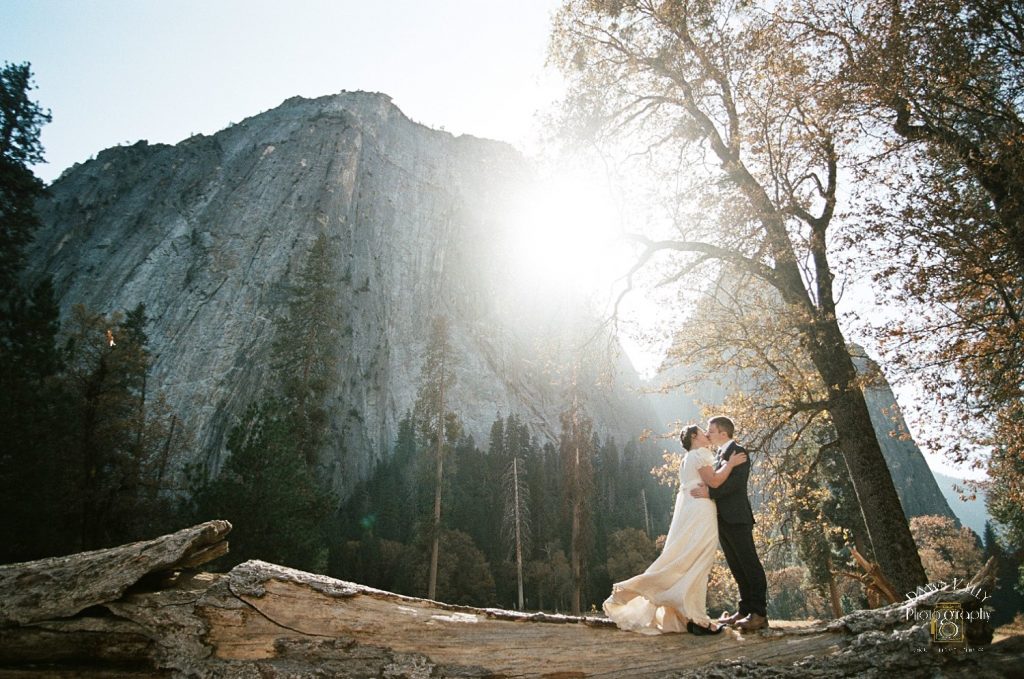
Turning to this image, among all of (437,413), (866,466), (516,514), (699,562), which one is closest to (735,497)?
(699,562)

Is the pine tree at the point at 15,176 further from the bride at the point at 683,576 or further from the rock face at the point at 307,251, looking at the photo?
the rock face at the point at 307,251

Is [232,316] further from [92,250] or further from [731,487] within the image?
[731,487]

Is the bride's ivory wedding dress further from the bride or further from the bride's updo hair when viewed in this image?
the bride's updo hair

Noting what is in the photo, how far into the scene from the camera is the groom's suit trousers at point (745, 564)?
4.36 metres

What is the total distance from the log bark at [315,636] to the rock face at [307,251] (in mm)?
49823

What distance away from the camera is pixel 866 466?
707 centimetres

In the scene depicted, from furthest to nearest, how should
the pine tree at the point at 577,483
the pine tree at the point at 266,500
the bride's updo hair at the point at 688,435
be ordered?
the pine tree at the point at 577,483 → the pine tree at the point at 266,500 → the bride's updo hair at the point at 688,435

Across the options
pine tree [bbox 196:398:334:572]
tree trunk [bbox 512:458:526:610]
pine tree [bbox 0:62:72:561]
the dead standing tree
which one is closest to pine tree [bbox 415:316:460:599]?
tree trunk [bbox 512:458:526:610]

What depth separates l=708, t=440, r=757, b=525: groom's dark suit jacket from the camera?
478cm

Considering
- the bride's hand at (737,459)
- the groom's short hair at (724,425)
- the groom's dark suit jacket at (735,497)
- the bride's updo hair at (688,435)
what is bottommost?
A: the groom's dark suit jacket at (735,497)

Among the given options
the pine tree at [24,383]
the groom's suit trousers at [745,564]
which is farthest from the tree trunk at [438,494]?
the groom's suit trousers at [745,564]

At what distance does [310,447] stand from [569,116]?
21.9 meters

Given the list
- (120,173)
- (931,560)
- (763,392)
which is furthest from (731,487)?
(120,173)

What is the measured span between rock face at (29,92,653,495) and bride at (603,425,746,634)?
48.5 meters
